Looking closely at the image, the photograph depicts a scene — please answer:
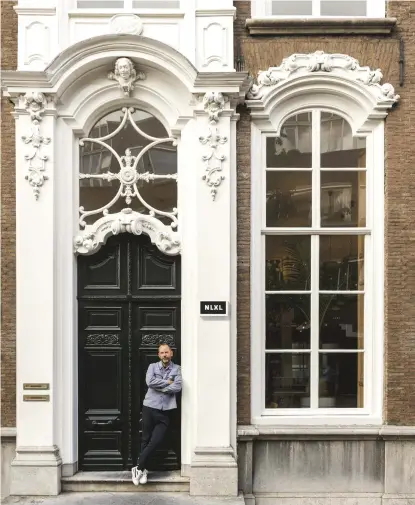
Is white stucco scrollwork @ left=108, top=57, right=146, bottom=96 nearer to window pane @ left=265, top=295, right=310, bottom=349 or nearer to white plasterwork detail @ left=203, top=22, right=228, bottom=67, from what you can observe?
white plasterwork detail @ left=203, top=22, right=228, bottom=67

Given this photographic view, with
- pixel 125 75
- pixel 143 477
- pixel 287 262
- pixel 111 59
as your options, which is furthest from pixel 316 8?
pixel 143 477

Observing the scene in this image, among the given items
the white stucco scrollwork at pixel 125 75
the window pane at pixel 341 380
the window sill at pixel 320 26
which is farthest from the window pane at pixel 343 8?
the window pane at pixel 341 380

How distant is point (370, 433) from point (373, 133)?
4071mm

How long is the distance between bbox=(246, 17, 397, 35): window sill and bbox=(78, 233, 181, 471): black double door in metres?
3.32

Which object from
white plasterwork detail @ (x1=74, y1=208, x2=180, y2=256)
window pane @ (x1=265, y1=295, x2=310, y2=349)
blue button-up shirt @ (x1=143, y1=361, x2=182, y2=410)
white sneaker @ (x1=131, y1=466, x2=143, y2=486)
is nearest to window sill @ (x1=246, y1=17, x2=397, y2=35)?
white plasterwork detail @ (x1=74, y1=208, x2=180, y2=256)

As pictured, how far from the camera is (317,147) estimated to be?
843 centimetres

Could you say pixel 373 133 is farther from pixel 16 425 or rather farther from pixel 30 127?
pixel 16 425

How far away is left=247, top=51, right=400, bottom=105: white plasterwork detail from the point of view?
818 centimetres

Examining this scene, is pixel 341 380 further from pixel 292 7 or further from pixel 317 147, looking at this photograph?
pixel 292 7

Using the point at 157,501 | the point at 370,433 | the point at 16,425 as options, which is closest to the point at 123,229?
the point at 16,425

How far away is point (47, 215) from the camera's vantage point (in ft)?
26.3

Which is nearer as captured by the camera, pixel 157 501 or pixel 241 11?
pixel 157 501

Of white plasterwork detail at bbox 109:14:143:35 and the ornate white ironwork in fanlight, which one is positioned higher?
white plasterwork detail at bbox 109:14:143:35

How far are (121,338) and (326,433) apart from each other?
3.05m
